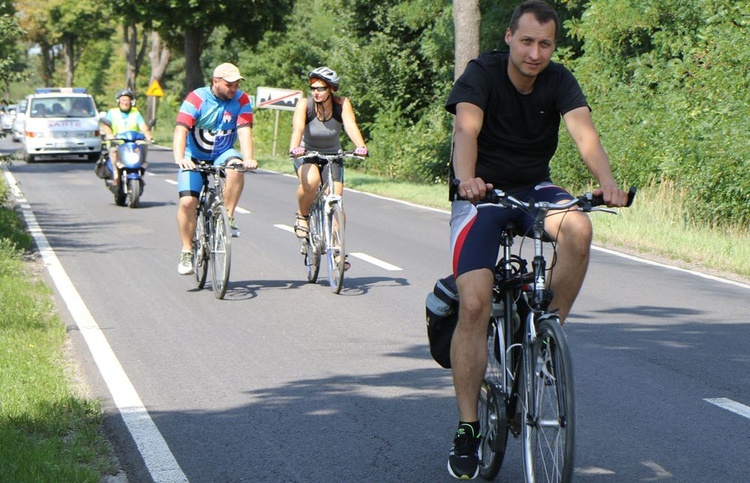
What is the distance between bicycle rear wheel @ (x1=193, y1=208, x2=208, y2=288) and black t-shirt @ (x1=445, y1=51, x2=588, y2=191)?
609cm

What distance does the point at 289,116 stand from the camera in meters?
44.4

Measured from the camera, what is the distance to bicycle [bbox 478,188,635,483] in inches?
167

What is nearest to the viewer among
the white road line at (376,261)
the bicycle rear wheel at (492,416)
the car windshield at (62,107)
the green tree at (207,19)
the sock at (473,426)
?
the bicycle rear wheel at (492,416)

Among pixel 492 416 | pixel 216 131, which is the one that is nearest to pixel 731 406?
pixel 492 416

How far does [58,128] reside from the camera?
3253 cm

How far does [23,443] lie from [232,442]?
98 centimetres

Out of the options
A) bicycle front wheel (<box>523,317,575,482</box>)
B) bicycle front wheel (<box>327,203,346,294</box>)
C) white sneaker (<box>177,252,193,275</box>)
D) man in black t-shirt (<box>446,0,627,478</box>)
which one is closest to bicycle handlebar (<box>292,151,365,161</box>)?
bicycle front wheel (<box>327,203,346,294</box>)

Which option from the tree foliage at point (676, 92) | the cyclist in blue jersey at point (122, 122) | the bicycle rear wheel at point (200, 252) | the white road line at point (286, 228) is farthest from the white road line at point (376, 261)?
the cyclist in blue jersey at point (122, 122)

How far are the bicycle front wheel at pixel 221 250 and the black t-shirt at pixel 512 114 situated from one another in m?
5.45

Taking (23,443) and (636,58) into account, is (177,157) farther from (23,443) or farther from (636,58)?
(636,58)

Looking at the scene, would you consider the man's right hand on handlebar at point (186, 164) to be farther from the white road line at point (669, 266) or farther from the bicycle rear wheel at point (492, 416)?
the bicycle rear wheel at point (492, 416)

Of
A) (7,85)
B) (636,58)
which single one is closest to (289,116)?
(636,58)

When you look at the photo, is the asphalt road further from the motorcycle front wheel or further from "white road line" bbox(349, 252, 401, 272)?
the motorcycle front wheel

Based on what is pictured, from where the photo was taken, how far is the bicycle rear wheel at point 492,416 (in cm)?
483
